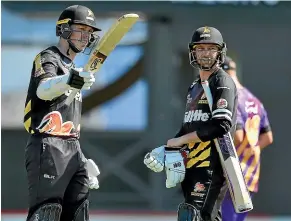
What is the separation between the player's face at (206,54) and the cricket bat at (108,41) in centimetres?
55

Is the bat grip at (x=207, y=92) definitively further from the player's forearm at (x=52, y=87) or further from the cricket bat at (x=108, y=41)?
the player's forearm at (x=52, y=87)

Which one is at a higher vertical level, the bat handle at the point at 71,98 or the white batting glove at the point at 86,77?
the white batting glove at the point at 86,77

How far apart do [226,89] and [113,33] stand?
29.5 inches

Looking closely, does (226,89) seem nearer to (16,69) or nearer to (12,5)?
(12,5)

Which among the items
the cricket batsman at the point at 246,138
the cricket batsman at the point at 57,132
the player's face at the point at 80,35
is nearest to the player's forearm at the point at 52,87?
the cricket batsman at the point at 57,132

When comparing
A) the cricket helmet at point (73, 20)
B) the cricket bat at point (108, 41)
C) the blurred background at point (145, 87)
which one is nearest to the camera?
the cricket bat at point (108, 41)

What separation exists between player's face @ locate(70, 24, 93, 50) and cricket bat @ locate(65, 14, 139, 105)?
0.52ft

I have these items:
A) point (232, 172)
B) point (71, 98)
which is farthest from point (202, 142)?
point (71, 98)

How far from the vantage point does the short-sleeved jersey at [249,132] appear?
21.4 feet

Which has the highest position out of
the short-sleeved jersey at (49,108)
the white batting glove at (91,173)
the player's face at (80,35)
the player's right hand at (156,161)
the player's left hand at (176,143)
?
the player's face at (80,35)

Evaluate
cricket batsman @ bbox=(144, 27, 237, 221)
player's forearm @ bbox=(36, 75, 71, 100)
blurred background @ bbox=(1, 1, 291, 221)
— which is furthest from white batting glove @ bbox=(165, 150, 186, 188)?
blurred background @ bbox=(1, 1, 291, 221)

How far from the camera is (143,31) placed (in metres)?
12.7

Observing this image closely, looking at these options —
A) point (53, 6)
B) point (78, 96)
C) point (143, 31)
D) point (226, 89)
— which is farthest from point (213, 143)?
point (143, 31)

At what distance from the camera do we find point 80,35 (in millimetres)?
5117
